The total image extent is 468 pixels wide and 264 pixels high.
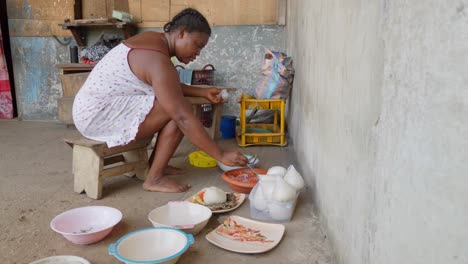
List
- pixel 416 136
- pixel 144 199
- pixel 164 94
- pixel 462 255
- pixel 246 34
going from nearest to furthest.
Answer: pixel 462 255 < pixel 416 136 < pixel 164 94 < pixel 144 199 < pixel 246 34

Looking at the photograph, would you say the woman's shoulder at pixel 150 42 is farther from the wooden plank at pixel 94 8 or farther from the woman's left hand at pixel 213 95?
the wooden plank at pixel 94 8

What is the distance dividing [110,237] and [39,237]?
0.32 m

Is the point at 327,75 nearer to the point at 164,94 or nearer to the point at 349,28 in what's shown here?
the point at 349,28

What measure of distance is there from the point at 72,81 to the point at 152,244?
3098mm

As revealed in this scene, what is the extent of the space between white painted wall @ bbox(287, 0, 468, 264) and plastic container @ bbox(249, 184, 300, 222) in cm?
20

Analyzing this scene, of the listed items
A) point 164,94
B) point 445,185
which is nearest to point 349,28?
point 445,185

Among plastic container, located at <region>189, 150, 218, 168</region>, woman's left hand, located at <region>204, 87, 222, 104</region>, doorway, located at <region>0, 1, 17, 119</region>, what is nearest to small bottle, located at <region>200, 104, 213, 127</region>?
woman's left hand, located at <region>204, 87, 222, 104</region>

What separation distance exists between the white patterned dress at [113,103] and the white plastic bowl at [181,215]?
0.58m

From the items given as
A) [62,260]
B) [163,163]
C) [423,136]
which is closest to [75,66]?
[163,163]

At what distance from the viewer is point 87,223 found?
5.85ft

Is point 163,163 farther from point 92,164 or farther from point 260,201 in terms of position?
point 260,201

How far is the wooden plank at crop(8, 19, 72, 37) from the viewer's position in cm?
454

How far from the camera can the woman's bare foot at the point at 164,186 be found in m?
2.25

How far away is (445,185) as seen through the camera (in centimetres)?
66
